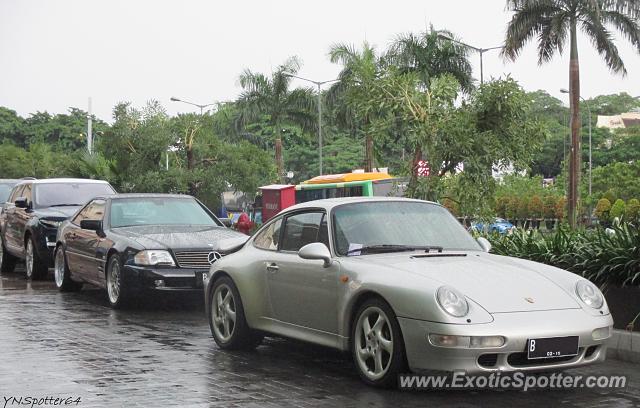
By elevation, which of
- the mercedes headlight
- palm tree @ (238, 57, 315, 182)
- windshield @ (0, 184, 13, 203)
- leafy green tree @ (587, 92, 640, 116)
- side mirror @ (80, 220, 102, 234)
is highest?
leafy green tree @ (587, 92, 640, 116)

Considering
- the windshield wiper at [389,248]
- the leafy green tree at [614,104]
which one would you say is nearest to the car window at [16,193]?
the windshield wiper at [389,248]

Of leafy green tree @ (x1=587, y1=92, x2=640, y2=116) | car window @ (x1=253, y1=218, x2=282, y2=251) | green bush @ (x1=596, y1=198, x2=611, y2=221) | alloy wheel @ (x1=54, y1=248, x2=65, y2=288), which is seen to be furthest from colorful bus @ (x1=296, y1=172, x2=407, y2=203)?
leafy green tree @ (x1=587, y1=92, x2=640, y2=116)

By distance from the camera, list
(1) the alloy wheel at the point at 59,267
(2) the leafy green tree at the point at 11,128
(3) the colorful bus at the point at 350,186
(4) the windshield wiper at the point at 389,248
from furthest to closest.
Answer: (2) the leafy green tree at the point at 11,128
(3) the colorful bus at the point at 350,186
(1) the alloy wheel at the point at 59,267
(4) the windshield wiper at the point at 389,248

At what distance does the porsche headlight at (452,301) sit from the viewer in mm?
6489

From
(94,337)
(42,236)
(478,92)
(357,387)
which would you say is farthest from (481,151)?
(357,387)

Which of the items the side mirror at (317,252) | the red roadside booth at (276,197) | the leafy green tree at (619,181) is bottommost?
the side mirror at (317,252)

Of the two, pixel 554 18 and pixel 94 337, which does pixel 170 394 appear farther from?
pixel 554 18

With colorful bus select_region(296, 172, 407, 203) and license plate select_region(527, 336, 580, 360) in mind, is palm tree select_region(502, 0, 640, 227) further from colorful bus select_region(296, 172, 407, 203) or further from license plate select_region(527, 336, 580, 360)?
license plate select_region(527, 336, 580, 360)

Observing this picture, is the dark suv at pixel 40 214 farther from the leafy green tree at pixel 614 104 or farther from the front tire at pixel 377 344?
the leafy green tree at pixel 614 104

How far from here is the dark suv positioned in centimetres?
1641

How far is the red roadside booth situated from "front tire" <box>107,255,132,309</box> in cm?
2643

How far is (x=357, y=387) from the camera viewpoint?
7.11m

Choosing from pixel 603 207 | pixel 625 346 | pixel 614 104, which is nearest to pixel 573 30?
pixel 603 207

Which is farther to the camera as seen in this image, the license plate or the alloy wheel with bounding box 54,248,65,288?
the alloy wheel with bounding box 54,248,65,288
